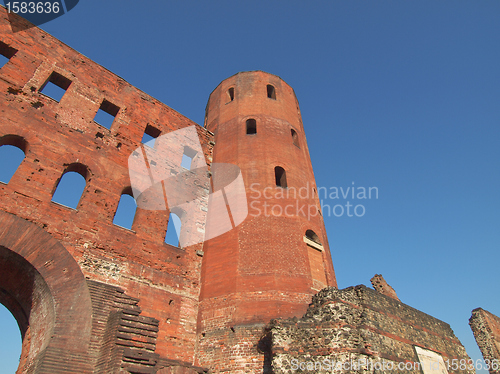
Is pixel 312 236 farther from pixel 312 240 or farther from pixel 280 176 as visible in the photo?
Result: pixel 280 176

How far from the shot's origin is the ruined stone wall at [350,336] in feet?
24.6

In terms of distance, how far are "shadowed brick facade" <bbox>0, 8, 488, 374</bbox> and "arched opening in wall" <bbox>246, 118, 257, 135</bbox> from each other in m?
1.67

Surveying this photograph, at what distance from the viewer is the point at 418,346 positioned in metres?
9.48

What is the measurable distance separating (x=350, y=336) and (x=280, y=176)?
703cm

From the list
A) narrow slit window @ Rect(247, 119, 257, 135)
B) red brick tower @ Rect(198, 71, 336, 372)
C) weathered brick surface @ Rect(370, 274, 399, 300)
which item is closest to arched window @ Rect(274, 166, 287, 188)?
red brick tower @ Rect(198, 71, 336, 372)

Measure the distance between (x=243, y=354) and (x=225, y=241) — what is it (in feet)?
11.7

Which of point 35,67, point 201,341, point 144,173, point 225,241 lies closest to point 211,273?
A: point 225,241

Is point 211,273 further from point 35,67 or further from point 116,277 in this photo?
point 35,67

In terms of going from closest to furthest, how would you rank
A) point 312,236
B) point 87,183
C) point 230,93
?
point 87,183 → point 312,236 → point 230,93

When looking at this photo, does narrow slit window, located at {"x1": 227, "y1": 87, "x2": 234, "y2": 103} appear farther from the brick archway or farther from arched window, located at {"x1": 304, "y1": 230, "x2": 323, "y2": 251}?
the brick archway

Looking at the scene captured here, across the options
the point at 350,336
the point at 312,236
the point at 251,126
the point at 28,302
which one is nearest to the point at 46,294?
the point at 28,302

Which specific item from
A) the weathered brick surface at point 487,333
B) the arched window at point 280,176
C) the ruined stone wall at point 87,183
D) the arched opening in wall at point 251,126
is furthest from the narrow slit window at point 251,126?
the weathered brick surface at point 487,333

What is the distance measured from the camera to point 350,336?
762 centimetres

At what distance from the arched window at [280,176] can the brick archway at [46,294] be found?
25.1 feet
